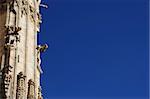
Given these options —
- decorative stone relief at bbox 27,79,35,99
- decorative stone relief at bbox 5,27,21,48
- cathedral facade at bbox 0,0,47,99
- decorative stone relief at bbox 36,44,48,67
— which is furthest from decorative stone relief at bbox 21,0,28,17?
decorative stone relief at bbox 27,79,35,99

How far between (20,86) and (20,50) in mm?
2702

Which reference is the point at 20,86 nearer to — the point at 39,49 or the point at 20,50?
the point at 20,50

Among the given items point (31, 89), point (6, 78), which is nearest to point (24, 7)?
point (31, 89)

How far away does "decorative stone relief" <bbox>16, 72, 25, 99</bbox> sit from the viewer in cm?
3547

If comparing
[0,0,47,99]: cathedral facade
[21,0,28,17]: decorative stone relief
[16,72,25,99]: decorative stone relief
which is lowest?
[16,72,25,99]: decorative stone relief

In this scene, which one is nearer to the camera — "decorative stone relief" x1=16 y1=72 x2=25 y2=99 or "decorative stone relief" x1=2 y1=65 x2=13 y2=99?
"decorative stone relief" x1=2 y1=65 x2=13 y2=99

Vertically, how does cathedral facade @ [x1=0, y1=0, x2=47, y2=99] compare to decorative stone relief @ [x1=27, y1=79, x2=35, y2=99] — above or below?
above

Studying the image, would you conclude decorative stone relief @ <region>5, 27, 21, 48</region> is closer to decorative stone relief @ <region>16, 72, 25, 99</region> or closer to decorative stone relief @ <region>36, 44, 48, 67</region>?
decorative stone relief @ <region>16, 72, 25, 99</region>

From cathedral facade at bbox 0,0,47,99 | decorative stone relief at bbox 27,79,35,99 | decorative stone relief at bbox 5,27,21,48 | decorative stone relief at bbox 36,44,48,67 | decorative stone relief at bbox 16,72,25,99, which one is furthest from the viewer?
decorative stone relief at bbox 36,44,48,67

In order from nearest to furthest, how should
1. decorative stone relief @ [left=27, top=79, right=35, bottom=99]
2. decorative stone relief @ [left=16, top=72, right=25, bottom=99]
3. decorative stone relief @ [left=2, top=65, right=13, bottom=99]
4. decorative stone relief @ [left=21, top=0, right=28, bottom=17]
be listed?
decorative stone relief @ [left=2, top=65, right=13, bottom=99] → decorative stone relief @ [left=16, top=72, right=25, bottom=99] → decorative stone relief @ [left=27, top=79, right=35, bottom=99] → decorative stone relief @ [left=21, top=0, right=28, bottom=17]

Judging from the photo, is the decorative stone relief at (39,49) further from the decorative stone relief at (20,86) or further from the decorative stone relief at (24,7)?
the decorative stone relief at (20,86)

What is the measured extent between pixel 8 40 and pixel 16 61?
1.60m

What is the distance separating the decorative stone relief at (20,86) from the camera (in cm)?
3547

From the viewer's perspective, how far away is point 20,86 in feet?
118
